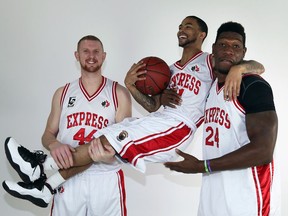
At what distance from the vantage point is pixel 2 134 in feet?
9.93

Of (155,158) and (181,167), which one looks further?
(155,158)

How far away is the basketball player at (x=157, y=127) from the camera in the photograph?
1.90 meters

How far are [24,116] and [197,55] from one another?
1.53 metres

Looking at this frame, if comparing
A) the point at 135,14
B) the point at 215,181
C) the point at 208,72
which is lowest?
the point at 215,181

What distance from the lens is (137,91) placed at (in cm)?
220

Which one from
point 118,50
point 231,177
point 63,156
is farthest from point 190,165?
point 118,50

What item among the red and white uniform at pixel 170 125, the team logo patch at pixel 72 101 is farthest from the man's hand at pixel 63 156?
the team logo patch at pixel 72 101

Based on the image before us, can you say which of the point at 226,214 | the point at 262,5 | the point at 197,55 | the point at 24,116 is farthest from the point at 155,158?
the point at 262,5

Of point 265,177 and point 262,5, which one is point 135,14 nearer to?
point 262,5

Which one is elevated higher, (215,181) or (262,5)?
(262,5)

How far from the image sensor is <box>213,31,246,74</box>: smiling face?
170 cm

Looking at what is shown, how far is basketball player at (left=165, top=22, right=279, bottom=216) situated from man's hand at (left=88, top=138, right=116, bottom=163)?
33cm

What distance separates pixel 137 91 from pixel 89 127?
33 cm

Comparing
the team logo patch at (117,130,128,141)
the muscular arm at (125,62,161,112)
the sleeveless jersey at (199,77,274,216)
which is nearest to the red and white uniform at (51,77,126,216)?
the muscular arm at (125,62,161,112)
